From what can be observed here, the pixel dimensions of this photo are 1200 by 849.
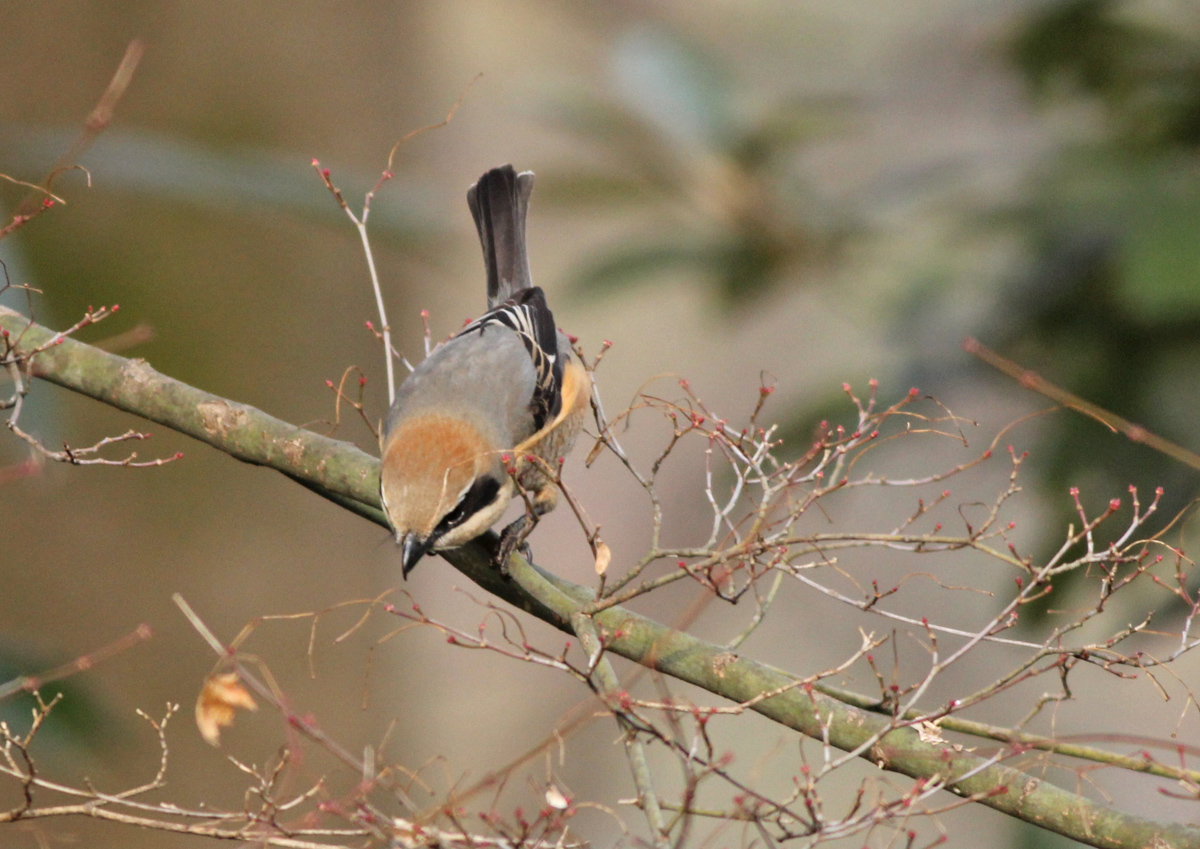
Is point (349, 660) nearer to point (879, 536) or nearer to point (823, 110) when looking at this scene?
point (823, 110)

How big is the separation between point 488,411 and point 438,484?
42cm

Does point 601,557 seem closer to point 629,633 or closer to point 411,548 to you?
point 629,633

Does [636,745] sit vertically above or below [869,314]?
below

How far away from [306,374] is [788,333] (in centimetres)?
341

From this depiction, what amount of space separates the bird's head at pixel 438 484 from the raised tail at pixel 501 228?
924 millimetres

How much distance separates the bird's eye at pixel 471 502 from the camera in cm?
197

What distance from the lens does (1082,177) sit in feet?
9.54

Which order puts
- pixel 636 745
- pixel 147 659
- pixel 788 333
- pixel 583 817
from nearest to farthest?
pixel 636 745, pixel 147 659, pixel 583 817, pixel 788 333

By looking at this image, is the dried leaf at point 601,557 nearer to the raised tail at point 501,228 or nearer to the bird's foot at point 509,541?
the bird's foot at point 509,541

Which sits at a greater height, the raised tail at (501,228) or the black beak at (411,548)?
the raised tail at (501,228)

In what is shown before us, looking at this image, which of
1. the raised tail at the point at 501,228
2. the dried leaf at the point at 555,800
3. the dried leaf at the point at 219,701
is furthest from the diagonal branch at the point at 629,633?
the raised tail at the point at 501,228

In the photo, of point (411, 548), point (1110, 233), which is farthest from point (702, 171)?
point (411, 548)

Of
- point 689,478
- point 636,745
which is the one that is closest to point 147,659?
point 689,478

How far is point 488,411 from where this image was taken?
7.64 feet
